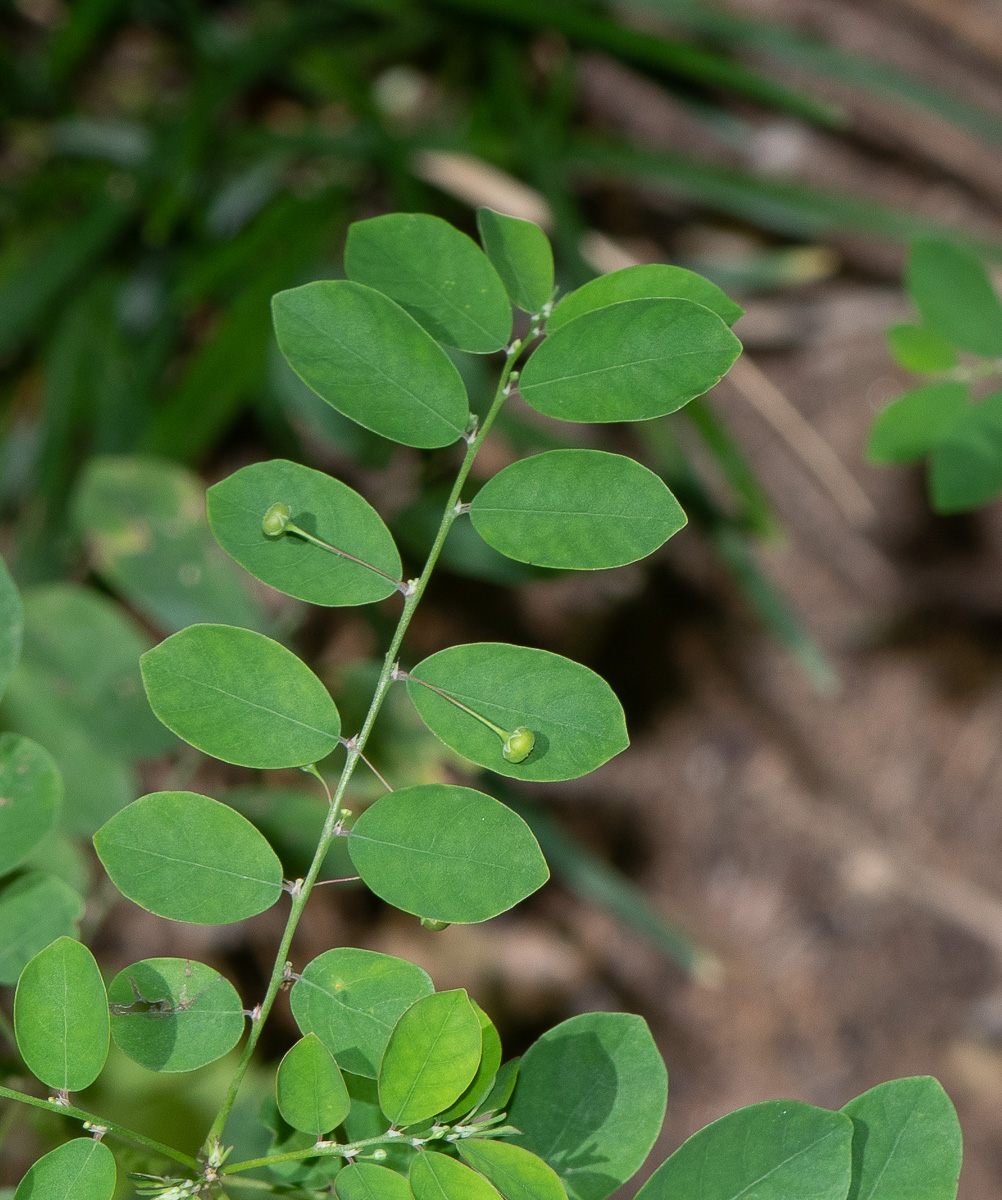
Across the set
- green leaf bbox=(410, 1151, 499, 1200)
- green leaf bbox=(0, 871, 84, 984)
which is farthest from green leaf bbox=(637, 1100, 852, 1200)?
green leaf bbox=(0, 871, 84, 984)

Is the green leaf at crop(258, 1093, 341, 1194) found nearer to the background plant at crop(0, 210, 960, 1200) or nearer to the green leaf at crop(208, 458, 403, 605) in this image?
the background plant at crop(0, 210, 960, 1200)

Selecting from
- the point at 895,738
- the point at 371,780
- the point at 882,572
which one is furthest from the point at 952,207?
the point at 371,780

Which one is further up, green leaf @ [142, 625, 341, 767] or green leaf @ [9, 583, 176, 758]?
green leaf @ [142, 625, 341, 767]

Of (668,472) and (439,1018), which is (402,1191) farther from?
(668,472)

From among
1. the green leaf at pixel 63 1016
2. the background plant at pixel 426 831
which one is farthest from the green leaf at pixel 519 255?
the green leaf at pixel 63 1016

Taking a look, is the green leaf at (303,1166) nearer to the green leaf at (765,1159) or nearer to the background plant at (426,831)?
the background plant at (426,831)

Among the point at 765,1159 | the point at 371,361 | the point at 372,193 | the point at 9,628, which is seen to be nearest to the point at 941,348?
the point at 371,361
